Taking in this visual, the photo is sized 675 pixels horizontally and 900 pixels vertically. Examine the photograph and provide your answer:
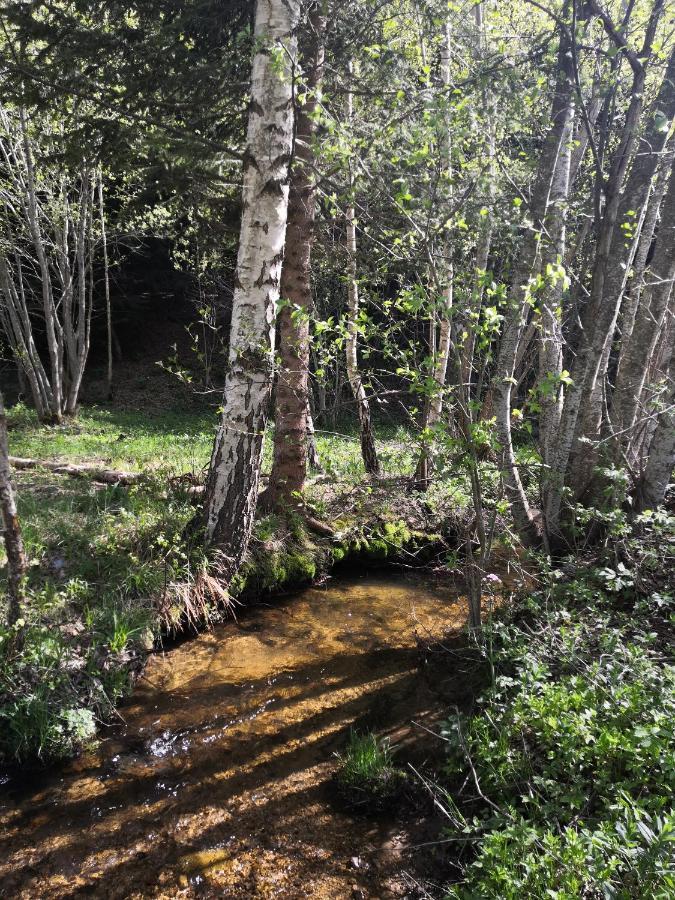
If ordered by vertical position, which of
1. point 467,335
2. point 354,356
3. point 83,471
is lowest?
point 83,471

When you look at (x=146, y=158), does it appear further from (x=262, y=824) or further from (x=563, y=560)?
(x=262, y=824)

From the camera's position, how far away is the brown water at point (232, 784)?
9.96 ft

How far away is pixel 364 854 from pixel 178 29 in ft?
24.8

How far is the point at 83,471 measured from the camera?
7848 mm

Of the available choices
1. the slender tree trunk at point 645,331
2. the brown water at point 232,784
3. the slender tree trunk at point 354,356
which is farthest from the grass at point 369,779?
the slender tree trunk at point 354,356

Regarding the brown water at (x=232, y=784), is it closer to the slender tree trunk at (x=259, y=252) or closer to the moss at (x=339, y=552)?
the moss at (x=339, y=552)

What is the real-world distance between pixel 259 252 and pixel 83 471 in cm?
442

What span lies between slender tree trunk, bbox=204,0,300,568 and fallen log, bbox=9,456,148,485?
2361 millimetres

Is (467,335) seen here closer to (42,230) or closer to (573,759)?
(573,759)

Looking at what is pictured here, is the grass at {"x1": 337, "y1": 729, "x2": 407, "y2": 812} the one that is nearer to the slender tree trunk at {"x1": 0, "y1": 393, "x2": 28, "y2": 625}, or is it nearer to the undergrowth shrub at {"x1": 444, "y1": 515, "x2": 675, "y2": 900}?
the undergrowth shrub at {"x1": 444, "y1": 515, "x2": 675, "y2": 900}

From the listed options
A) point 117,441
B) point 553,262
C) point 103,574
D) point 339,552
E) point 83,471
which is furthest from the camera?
point 117,441

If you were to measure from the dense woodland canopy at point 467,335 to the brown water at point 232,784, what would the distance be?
0.36 m

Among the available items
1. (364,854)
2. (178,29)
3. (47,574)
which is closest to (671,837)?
(364,854)

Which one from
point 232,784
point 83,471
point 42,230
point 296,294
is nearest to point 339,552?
point 296,294
